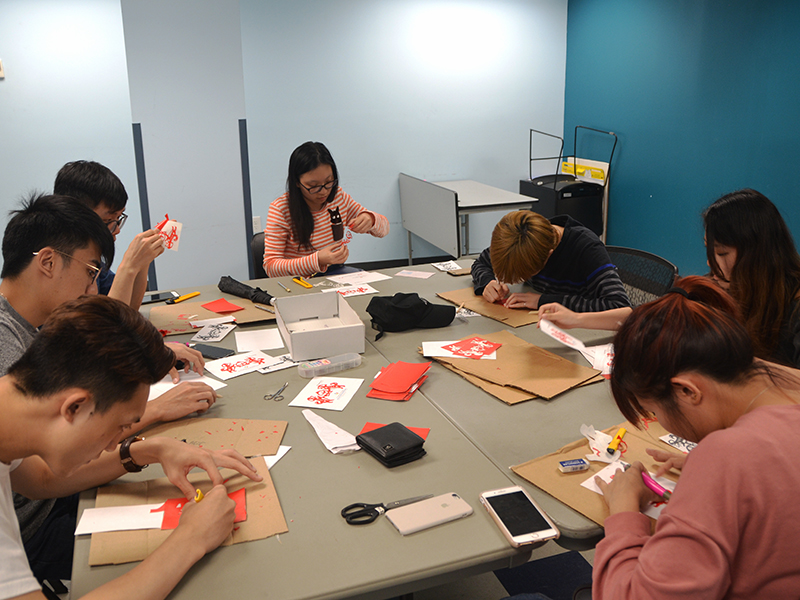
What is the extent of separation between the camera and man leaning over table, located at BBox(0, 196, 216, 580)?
55.8 inches

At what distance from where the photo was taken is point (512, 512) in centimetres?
115

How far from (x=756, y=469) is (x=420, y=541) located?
56 cm

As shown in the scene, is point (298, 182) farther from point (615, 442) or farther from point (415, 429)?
point (615, 442)

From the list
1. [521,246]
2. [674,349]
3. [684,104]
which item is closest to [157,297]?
[521,246]

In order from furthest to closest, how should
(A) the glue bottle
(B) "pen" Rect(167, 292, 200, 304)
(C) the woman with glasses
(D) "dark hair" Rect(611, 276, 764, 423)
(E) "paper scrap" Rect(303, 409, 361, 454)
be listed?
1. (C) the woman with glasses
2. (B) "pen" Rect(167, 292, 200, 304)
3. (A) the glue bottle
4. (E) "paper scrap" Rect(303, 409, 361, 454)
5. (D) "dark hair" Rect(611, 276, 764, 423)

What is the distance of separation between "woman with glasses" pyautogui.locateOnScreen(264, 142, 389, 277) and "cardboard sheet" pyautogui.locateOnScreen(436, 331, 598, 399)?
1107mm

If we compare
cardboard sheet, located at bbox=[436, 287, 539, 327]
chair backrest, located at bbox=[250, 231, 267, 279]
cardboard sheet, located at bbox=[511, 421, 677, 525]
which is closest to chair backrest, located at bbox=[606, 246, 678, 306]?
cardboard sheet, located at bbox=[436, 287, 539, 327]

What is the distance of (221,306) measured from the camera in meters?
2.46

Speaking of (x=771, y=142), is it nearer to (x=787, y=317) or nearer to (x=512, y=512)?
(x=787, y=317)

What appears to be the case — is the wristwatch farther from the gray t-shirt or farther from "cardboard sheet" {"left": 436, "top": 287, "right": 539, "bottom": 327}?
"cardboard sheet" {"left": 436, "top": 287, "right": 539, "bottom": 327}

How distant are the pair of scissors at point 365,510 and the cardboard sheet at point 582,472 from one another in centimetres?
25

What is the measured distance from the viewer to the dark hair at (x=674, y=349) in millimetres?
986

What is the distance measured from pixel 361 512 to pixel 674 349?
647 mm

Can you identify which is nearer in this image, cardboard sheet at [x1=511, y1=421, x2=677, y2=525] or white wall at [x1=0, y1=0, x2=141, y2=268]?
cardboard sheet at [x1=511, y1=421, x2=677, y2=525]
